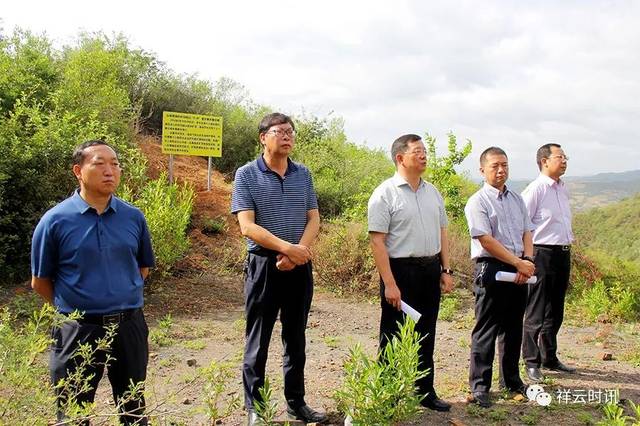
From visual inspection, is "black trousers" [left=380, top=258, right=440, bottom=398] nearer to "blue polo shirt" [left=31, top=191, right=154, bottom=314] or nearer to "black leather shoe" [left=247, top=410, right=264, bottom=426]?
"black leather shoe" [left=247, top=410, right=264, bottom=426]

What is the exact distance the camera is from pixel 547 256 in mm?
4820

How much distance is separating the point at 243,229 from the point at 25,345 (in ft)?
5.25

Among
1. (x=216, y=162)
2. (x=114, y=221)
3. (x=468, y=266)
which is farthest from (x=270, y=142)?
(x=216, y=162)

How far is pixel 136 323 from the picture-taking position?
112 inches

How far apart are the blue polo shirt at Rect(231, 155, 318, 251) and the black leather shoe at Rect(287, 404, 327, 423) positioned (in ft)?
3.63

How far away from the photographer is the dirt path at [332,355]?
4012 millimetres

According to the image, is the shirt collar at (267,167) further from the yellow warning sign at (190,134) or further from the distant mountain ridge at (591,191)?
the yellow warning sign at (190,134)

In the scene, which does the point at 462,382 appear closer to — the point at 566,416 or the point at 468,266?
the point at 566,416

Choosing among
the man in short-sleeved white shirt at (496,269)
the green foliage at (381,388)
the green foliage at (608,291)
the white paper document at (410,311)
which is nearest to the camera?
the green foliage at (381,388)

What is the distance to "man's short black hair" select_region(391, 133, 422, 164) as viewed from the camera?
394cm

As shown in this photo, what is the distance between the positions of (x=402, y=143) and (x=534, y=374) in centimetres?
228

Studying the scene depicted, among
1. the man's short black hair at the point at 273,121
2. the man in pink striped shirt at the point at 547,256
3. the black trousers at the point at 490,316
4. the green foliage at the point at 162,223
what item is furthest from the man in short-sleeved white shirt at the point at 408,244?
the green foliage at the point at 162,223

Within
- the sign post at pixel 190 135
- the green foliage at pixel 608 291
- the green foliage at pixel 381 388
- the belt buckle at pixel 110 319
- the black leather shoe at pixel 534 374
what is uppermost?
the sign post at pixel 190 135

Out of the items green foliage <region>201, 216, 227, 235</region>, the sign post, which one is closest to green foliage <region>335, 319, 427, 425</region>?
green foliage <region>201, 216, 227, 235</region>
